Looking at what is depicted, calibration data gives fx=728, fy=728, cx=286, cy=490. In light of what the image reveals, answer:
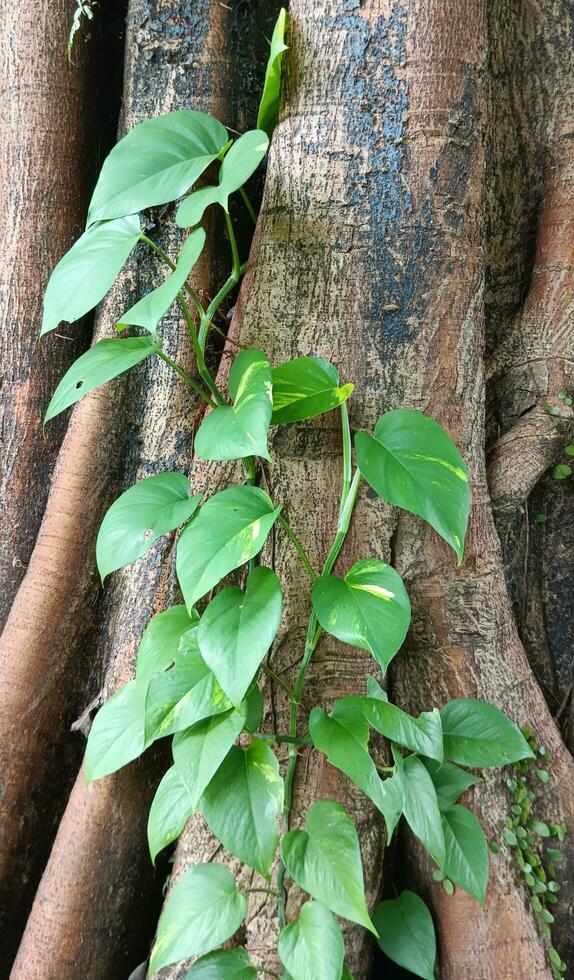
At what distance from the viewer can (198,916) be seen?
1.17 m

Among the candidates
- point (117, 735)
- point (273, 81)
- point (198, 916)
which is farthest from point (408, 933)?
point (273, 81)

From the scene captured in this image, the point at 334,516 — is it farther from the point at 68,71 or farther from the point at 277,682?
the point at 68,71

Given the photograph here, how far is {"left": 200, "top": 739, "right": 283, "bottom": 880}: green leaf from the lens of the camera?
111cm

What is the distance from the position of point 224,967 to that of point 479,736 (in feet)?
1.93

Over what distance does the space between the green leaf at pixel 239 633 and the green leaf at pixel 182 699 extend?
12cm

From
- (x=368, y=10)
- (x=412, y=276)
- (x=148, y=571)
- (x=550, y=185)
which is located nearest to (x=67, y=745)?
(x=148, y=571)

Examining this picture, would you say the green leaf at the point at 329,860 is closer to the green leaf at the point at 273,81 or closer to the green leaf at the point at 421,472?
the green leaf at the point at 421,472

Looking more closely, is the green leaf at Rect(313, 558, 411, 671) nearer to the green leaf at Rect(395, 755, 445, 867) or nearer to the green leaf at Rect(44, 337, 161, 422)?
the green leaf at Rect(395, 755, 445, 867)

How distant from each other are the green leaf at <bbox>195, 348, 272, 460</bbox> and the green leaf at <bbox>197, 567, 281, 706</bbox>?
0.23 m

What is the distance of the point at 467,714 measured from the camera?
4.43 ft

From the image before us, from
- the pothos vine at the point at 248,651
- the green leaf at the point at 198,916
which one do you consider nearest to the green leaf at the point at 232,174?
the pothos vine at the point at 248,651

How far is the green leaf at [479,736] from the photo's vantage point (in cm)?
130

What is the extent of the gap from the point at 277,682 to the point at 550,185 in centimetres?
145

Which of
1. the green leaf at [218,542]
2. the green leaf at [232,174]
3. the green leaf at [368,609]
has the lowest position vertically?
the green leaf at [368,609]
